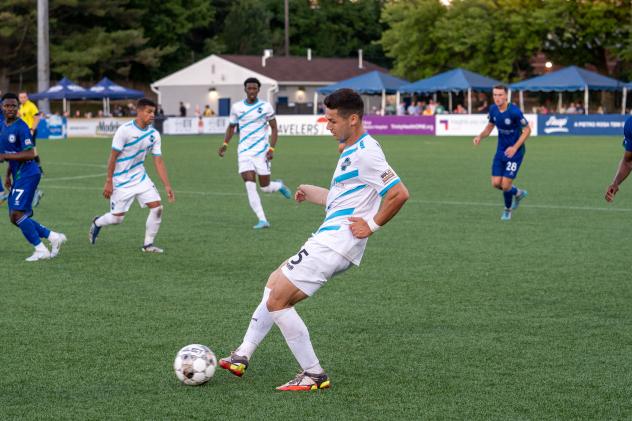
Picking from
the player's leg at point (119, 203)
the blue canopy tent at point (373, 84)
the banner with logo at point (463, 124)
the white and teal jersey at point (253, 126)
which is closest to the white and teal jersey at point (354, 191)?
the player's leg at point (119, 203)

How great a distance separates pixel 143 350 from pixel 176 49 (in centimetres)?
7375

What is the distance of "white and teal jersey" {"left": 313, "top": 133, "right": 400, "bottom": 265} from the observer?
6289 mm

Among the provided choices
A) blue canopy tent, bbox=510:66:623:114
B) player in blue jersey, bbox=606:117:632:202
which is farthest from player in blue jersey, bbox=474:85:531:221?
blue canopy tent, bbox=510:66:623:114

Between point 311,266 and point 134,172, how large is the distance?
6712 millimetres

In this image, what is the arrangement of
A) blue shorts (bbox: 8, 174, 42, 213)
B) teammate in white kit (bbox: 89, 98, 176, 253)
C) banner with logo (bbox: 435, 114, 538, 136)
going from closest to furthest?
blue shorts (bbox: 8, 174, 42, 213) → teammate in white kit (bbox: 89, 98, 176, 253) → banner with logo (bbox: 435, 114, 538, 136)

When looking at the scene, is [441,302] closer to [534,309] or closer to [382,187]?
[534,309]

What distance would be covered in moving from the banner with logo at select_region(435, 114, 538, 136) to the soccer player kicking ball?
4141 centimetres

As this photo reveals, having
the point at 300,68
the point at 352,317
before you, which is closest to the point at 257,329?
the point at 352,317

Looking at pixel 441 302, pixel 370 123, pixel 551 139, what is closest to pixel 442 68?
pixel 370 123

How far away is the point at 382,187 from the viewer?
20.7 feet

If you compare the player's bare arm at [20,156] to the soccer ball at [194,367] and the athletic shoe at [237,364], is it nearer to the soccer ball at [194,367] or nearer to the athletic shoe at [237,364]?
the soccer ball at [194,367]

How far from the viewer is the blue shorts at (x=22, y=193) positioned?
1175 cm

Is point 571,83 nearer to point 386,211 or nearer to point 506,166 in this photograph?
point 506,166

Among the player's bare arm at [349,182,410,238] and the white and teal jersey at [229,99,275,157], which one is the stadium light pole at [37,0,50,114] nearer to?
the white and teal jersey at [229,99,275,157]
